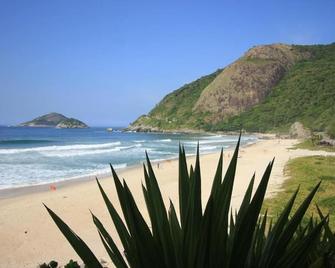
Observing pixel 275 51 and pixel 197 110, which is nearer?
pixel 197 110

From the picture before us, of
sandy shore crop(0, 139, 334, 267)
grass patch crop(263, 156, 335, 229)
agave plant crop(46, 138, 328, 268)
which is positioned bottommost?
sandy shore crop(0, 139, 334, 267)

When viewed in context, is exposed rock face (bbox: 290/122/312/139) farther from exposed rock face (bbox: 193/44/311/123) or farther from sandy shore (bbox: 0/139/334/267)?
exposed rock face (bbox: 193/44/311/123)

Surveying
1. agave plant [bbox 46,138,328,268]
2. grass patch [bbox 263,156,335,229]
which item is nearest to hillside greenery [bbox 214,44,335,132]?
grass patch [bbox 263,156,335,229]

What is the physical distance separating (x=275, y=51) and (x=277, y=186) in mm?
154122

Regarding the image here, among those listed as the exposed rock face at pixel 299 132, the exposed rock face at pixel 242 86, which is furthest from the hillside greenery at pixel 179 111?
the exposed rock face at pixel 299 132

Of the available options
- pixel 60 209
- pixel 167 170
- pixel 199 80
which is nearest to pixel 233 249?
pixel 60 209

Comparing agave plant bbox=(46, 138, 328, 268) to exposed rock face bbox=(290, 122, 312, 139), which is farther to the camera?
exposed rock face bbox=(290, 122, 312, 139)

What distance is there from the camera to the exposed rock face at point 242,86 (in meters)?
139

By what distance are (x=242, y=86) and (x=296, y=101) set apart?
82.3 feet

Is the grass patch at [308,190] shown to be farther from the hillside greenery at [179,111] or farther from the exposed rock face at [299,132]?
the hillside greenery at [179,111]

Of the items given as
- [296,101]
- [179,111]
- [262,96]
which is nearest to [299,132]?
[296,101]

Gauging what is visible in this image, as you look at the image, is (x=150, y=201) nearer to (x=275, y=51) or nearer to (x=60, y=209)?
(x=60, y=209)

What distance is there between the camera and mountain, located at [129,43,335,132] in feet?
382

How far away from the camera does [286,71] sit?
14950cm
